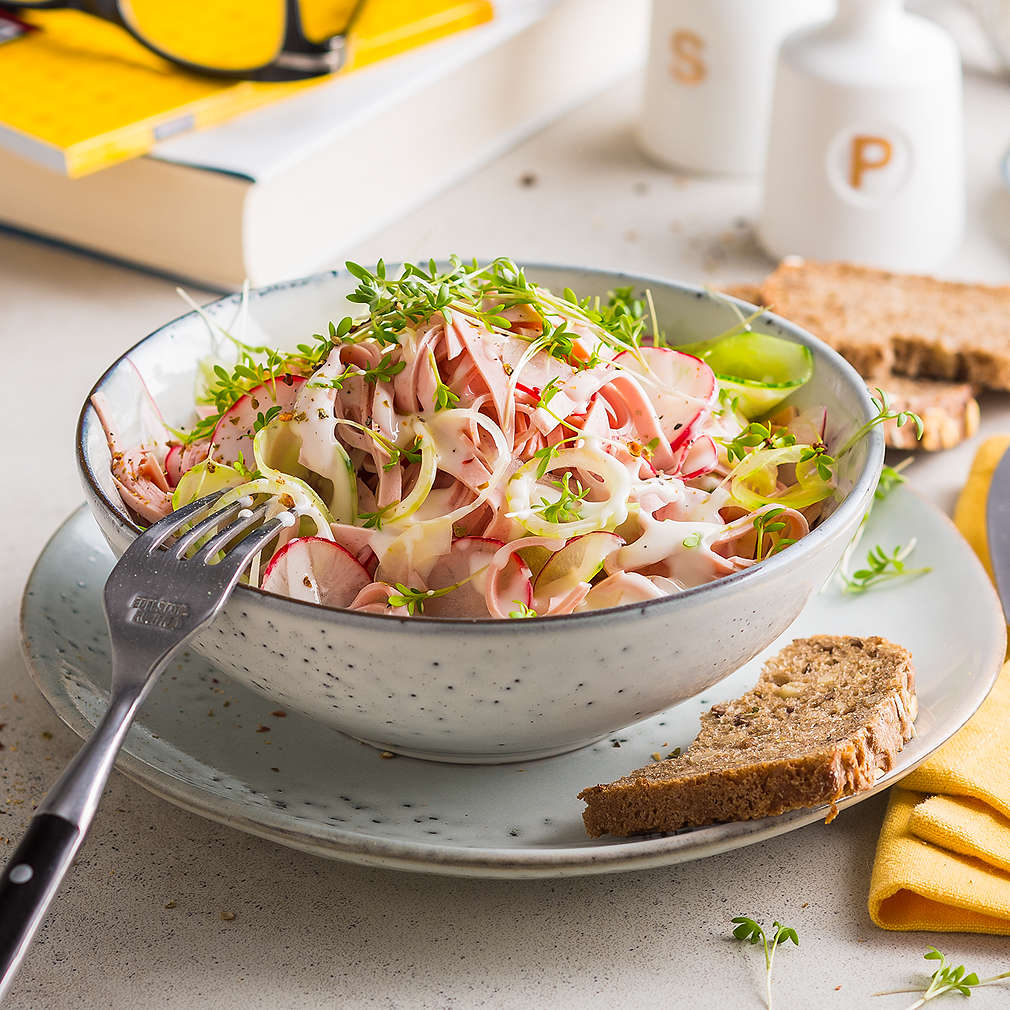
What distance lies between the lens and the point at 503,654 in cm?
107

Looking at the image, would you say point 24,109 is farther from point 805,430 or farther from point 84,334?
point 805,430

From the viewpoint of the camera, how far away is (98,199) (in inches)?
101

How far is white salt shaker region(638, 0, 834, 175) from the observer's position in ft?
9.10

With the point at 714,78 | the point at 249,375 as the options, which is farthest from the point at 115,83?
the point at 249,375

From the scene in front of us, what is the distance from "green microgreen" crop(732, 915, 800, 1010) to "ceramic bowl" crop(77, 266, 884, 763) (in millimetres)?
206

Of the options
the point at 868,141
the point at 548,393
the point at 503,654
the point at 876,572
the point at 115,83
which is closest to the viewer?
the point at 503,654

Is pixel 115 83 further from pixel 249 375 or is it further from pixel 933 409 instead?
pixel 933 409

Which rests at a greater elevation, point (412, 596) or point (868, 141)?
point (412, 596)

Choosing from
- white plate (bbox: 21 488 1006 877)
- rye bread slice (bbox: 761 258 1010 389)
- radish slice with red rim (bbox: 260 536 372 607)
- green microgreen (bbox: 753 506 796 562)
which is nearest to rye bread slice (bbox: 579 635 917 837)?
white plate (bbox: 21 488 1006 877)

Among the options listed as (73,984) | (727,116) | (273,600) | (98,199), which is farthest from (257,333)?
(727,116)

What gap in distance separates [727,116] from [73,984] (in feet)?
7.89

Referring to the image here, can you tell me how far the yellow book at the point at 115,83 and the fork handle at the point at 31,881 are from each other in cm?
164

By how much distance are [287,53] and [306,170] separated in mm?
319

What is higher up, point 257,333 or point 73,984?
point 257,333
